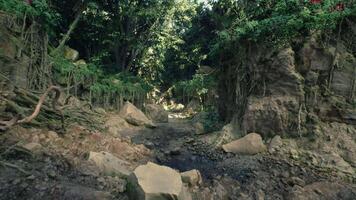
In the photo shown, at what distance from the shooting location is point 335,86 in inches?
363

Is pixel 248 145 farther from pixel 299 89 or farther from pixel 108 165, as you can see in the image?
pixel 108 165

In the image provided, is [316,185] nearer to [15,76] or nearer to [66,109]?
[66,109]

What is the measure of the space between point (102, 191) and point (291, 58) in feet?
21.2

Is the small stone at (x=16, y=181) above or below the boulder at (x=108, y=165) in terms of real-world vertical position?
above

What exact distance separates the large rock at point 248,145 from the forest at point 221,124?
3 centimetres

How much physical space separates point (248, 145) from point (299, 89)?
214 cm

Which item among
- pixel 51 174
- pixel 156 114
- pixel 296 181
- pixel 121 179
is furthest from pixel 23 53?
pixel 156 114

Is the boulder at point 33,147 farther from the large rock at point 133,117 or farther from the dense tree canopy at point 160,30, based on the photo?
the large rock at point 133,117

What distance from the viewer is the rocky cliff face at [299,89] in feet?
29.9

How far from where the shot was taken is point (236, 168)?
338 inches

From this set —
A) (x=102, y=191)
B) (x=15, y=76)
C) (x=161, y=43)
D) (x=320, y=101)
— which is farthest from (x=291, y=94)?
(x=161, y=43)

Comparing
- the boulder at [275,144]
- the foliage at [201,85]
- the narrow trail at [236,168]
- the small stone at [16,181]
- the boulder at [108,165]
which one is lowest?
the narrow trail at [236,168]

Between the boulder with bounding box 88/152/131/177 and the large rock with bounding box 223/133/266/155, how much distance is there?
10.8 feet

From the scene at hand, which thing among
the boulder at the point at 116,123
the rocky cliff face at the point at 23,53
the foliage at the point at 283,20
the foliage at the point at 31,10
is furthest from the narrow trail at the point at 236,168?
the foliage at the point at 31,10
